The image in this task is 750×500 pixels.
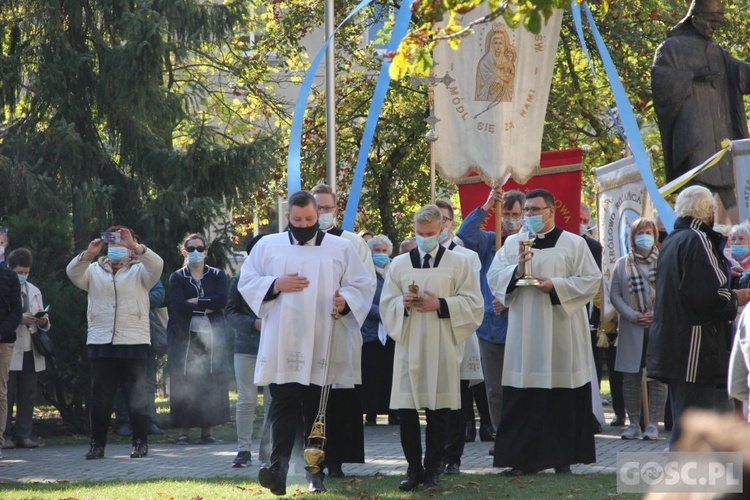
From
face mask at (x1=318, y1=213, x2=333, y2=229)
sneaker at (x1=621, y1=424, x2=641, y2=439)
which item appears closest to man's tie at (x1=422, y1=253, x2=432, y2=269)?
face mask at (x1=318, y1=213, x2=333, y2=229)

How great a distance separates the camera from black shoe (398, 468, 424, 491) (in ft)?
30.0

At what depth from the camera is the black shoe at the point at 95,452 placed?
39.2ft

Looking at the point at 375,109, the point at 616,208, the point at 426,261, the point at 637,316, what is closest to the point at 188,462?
the point at 426,261

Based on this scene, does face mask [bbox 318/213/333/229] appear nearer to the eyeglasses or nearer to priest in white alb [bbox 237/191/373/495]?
priest in white alb [bbox 237/191/373/495]

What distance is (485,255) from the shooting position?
11.8 metres

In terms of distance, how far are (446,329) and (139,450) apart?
4.02 metres

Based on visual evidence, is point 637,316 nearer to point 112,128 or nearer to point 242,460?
point 242,460

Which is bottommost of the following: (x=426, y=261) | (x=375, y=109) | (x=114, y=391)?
(x=114, y=391)

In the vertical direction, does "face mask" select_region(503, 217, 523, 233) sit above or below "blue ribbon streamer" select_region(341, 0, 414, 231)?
below

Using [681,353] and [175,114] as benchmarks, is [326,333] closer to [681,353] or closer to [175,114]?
[681,353]

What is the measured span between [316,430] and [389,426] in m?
5.81

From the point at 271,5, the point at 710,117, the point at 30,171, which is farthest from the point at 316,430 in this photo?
the point at 271,5

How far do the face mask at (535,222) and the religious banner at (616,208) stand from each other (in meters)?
3.06

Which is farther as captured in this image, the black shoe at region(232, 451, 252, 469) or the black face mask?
the black shoe at region(232, 451, 252, 469)
